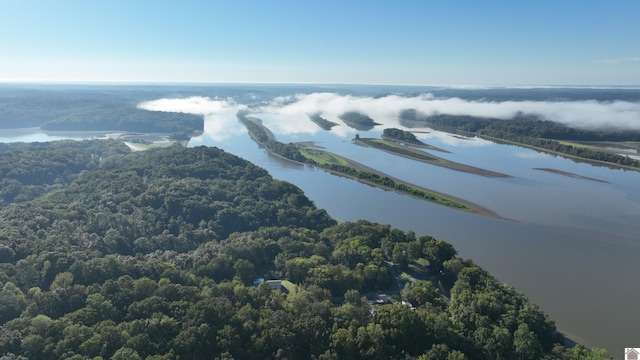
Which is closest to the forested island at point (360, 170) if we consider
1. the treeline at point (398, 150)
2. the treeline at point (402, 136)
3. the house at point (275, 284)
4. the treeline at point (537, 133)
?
the treeline at point (398, 150)

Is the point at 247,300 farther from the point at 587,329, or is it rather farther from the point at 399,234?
the point at 587,329

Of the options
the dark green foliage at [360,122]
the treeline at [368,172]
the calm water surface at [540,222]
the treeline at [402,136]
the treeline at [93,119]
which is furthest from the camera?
the dark green foliage at [360,122]

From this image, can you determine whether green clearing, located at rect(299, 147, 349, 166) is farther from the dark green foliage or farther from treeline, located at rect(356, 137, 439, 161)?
the dark green foliage

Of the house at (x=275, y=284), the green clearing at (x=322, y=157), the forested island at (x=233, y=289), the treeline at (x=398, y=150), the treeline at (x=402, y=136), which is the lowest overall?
the house at (x=275, y=284)

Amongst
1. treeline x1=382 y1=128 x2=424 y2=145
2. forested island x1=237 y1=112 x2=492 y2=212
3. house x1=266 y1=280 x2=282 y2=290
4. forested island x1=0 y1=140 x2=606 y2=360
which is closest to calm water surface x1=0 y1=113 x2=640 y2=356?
forested island x1=237 y1=112 x2=492 y2=212

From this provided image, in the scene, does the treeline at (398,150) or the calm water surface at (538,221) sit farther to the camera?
the treeline at (398,150)

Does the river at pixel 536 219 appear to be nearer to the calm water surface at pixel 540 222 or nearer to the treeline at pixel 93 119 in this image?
the calm water surface at pixel 540 222
